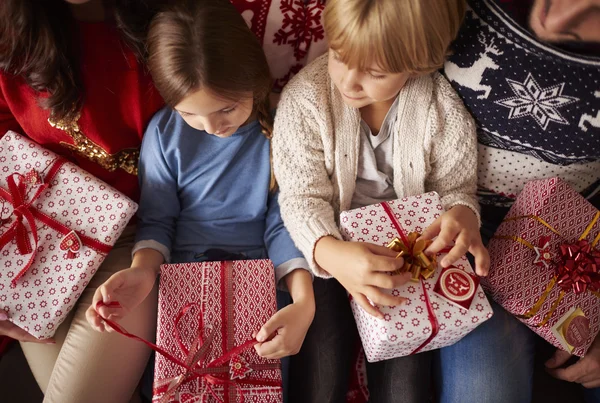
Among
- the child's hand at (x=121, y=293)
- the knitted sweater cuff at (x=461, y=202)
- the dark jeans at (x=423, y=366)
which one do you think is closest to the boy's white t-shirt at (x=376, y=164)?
the knitted sweater cuff at (x=461, y=202)

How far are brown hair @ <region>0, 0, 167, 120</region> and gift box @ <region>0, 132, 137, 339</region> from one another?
120mm

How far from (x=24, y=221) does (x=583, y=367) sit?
3.79 feet

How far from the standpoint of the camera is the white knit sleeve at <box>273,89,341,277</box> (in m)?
0.95

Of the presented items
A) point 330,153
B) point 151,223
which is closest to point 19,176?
point 151,223

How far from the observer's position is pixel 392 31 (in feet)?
2.54

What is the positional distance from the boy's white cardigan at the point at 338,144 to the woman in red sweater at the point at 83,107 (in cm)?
29

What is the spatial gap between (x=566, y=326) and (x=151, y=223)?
831mm

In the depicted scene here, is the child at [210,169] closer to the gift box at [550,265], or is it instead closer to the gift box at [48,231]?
the gift box at [48,231]

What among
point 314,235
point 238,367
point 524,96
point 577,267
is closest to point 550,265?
point 577,267

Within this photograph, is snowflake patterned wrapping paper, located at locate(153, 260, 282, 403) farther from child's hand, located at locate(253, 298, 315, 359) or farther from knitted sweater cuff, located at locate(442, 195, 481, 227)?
knitted sweater cuff, located at locate(442, 195, 481, 227)

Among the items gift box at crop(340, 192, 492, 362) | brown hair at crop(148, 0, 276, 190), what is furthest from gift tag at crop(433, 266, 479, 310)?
brown hair at crop(148, 0, 276, 190)

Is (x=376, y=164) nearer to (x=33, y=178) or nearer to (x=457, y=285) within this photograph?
(x=457, y=285)

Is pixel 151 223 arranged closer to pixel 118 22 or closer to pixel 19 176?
pixel 19 176

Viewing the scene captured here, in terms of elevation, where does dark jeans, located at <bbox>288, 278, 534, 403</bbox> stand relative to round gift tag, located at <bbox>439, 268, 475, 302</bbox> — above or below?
below
